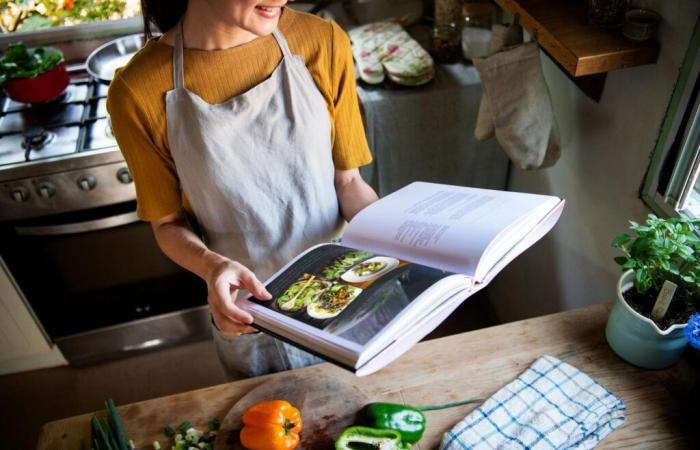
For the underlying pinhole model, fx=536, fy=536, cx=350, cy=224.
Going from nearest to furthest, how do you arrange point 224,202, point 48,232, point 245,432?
point 245,432 → point 224,202 → point 48,232

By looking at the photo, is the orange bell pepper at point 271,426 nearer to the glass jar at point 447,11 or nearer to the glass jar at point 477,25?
the glass jar at point 477,25

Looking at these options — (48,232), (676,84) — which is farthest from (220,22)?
(48,232)

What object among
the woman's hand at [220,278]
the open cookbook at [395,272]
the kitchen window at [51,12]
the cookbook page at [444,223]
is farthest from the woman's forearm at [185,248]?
the kitchen window at [51,12]

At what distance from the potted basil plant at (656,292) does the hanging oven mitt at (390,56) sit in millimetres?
891

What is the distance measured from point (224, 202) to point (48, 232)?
986mm

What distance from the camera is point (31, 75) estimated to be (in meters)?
1.72

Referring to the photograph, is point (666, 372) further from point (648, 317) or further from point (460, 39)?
point (460, 39)

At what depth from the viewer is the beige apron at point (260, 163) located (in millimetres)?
971

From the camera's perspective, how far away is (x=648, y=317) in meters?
0.95

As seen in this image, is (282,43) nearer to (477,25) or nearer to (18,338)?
(477,25)

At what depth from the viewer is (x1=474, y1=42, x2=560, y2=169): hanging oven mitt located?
4.26ft

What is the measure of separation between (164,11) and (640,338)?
3.42 ft

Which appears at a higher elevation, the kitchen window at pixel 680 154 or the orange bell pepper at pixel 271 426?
the kitchen window at pixel 680 154

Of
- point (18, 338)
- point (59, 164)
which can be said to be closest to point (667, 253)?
point (59, 164)
